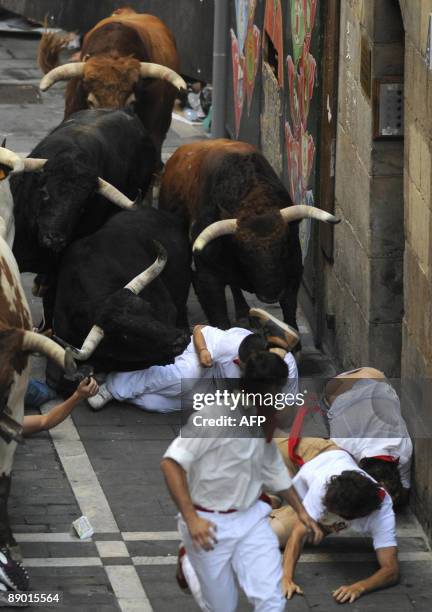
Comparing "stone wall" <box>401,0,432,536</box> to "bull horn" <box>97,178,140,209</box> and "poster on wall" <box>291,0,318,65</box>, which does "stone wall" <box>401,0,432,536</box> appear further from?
"poster on wall" <box>291,0,318,65</box>

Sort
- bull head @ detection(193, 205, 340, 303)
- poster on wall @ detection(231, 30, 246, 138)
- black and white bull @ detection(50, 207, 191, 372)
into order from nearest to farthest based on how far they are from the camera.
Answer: black and white bull @ detection(50, 207, 191, 372), bull head @ detection(193, 205, 340, 303), poster on wall @ detection(231, 30, 246, 138)

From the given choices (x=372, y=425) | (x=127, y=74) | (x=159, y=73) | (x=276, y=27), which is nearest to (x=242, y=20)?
(x=276, y=27)

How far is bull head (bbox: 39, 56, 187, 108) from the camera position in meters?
13.8

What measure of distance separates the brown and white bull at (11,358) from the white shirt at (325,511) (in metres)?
1.58

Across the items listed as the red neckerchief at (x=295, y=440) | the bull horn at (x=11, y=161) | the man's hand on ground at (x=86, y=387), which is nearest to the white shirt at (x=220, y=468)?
the man's hand on ground at (x=86, y=387)

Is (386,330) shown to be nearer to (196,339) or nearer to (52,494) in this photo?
(196,339)

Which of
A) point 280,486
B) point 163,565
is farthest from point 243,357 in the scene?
point 163,565

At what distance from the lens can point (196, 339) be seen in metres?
10.7

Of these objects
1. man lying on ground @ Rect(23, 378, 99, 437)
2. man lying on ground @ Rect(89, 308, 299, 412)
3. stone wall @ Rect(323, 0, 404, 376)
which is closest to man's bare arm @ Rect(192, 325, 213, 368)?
man lying on ground @ Rect(89, 308, 299, 412)

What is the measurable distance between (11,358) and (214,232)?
3.59m

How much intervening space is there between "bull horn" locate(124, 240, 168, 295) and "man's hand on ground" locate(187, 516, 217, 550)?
13.9 feet

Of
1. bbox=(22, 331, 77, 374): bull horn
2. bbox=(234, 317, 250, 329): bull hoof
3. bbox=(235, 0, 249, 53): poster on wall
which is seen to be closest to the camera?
bbox=(22, 331, 77, 374): bull horn

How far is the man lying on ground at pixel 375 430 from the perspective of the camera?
9188 mm

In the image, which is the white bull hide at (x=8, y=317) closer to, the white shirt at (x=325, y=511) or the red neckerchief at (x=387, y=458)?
the white shirt at (x=325, y=511)
